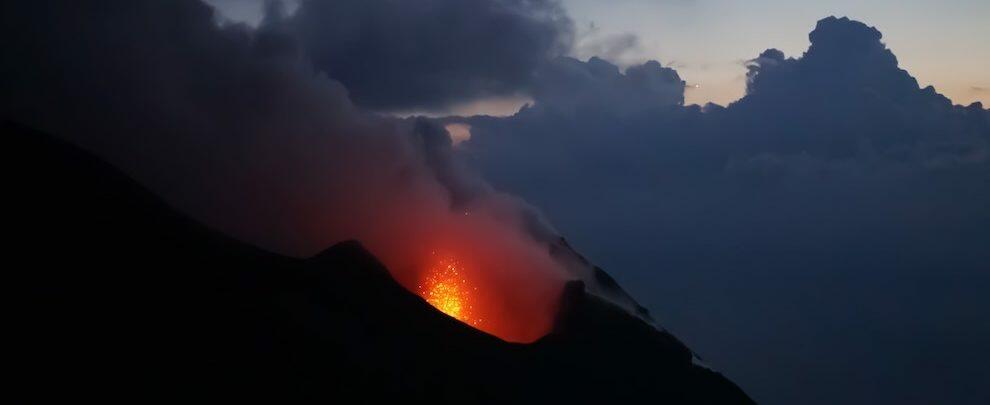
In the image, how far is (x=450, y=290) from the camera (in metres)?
86.5

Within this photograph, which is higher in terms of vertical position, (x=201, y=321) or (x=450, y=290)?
(x=450, y=290)

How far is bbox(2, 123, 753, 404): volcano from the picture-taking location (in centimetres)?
4912

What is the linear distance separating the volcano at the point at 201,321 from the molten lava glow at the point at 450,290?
1115 centimetres

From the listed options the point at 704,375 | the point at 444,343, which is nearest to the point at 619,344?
the point at 704,375

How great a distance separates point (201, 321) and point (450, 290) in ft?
115

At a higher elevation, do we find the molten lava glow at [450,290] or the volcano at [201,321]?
the molten lava glow at [450,290]

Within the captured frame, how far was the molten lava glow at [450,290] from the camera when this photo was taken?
82.9 m

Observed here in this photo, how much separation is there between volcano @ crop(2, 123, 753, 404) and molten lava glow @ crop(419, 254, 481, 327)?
11.1m

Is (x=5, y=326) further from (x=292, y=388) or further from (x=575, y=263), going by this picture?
(x=575, y=263)

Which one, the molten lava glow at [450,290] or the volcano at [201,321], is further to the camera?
the molten lava glow at [450,290]

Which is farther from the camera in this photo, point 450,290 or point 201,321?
point 450,290

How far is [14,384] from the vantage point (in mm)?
44875

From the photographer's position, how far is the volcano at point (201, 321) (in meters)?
49.1

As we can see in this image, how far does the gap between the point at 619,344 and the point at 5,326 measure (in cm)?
5318
